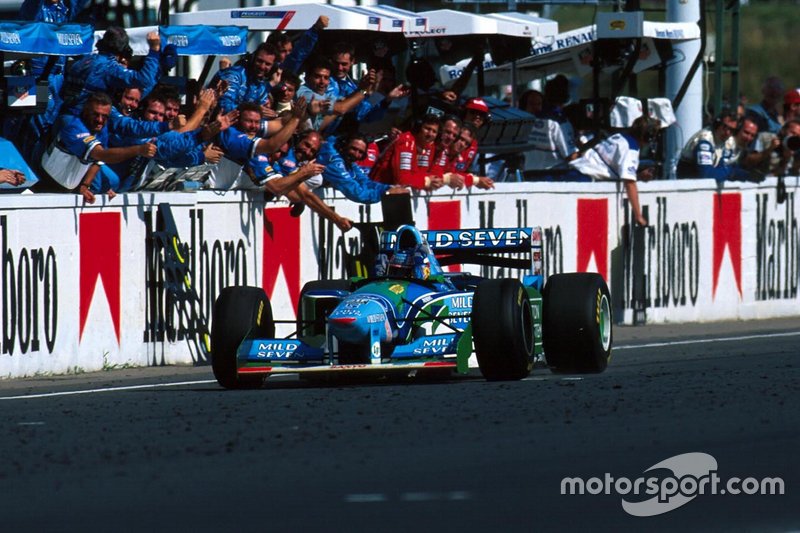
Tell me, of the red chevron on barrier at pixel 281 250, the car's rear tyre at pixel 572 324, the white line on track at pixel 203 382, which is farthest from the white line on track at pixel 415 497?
the red chevron on barrier at pixel 281 250

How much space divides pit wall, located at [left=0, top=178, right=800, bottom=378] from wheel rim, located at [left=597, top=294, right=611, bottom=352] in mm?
3273

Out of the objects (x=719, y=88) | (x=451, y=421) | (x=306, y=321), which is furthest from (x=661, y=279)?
(x=451, y=421)

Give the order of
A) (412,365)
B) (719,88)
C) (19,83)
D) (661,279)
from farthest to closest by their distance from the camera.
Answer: (719,88) → (661,279) → (19,83) → (412,365)

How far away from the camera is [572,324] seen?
40.4 feet

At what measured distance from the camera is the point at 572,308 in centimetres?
1230

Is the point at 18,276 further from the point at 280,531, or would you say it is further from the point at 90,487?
the point at 280,531

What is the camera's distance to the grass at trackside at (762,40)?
165ft

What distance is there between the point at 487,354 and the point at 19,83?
16.0 feet

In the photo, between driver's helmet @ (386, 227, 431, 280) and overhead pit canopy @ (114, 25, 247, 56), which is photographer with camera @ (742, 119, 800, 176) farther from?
driver's helmet @ (386, 227, 431, 280)

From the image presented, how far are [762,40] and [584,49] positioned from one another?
110 ft

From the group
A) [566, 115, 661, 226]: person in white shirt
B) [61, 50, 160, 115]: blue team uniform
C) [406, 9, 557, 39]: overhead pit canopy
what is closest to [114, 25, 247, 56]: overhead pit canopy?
[61, 50, 160, 115]: blue team uniform

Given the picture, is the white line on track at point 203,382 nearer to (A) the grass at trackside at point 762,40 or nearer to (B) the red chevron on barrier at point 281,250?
(B) the red chevron on barrier at point 281,250

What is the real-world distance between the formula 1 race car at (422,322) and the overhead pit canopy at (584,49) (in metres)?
8.18

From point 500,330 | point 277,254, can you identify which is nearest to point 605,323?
point 500,330
